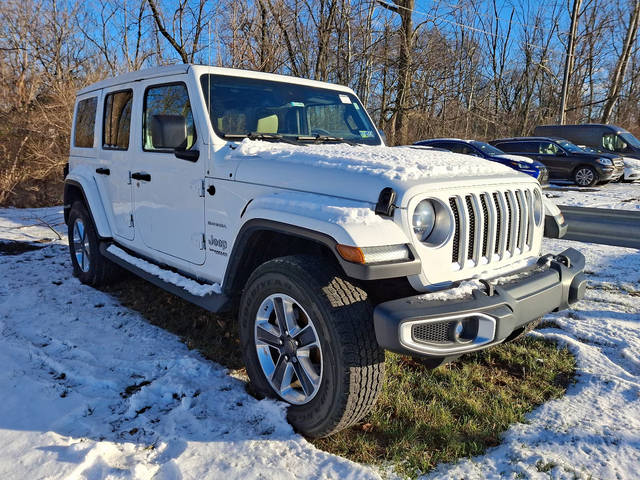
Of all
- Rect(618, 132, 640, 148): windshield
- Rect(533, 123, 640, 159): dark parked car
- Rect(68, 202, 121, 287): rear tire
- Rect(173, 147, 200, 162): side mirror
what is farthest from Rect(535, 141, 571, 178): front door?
Rect(173, 147, 200, 162): side mirror

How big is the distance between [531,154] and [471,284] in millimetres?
15245

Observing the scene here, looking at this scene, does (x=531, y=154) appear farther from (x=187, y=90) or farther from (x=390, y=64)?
(x=187, y=90)

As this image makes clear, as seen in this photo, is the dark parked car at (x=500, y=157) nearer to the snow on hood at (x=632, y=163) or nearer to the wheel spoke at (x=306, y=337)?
the snow on hood at (x=632, y=163)

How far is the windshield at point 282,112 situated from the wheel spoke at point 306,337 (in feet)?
4.89

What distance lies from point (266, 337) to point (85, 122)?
3.77 meters

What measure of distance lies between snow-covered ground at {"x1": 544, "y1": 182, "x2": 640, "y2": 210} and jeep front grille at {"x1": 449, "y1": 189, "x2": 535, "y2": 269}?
855 cm

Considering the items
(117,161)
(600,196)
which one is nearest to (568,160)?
(600,196)

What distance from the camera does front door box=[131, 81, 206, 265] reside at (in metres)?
3.21

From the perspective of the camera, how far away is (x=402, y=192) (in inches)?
90.0

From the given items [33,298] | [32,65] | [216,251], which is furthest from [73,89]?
[216,251]

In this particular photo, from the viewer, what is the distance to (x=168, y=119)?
3.09 m

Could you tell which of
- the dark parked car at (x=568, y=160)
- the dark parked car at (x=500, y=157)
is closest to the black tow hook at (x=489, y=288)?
the dark parked car at (x=500, y=157)

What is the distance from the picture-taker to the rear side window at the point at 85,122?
16.1 feet

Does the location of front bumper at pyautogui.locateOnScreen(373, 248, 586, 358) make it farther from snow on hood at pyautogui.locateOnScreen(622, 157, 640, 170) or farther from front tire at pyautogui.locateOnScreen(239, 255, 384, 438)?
snow on hood at pyautogui.locateOnScreen(622, 157, 640, 170)
